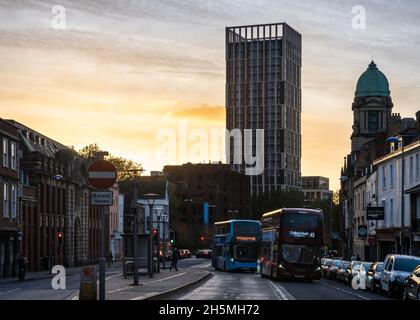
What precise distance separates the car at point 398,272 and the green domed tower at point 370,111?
317 feet

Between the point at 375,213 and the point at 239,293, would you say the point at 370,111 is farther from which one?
the point at 239,293

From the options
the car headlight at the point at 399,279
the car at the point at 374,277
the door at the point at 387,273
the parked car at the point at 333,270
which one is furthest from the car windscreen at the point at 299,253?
the car headlight at the point at 399,279

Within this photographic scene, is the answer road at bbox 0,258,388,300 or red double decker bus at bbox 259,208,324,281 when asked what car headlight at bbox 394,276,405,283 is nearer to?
road at bbox 0,258,388,300

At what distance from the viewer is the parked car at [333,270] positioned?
63.9 meters

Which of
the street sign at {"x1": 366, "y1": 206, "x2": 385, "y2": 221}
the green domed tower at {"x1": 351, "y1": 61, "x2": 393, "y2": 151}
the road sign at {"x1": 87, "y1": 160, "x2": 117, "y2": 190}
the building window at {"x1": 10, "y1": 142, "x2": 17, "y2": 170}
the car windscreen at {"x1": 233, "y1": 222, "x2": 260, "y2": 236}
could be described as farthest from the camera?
the green domed tower at {"x1": 351, "y1": 61, "x2": 393, "y2": 151}

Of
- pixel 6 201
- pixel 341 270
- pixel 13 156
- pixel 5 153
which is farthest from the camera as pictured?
pixel 13 156

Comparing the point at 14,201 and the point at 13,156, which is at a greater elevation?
the point at 13,156

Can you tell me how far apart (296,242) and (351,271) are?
443 centimetres

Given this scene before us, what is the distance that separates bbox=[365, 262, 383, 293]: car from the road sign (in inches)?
983

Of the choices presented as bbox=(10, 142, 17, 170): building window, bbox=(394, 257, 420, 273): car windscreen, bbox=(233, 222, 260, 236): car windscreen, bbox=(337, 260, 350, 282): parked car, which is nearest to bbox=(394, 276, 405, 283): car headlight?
bbox=(394, 257, 420, 273): car windscreen

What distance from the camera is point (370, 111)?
139125mm

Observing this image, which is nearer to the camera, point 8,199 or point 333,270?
point 333,270

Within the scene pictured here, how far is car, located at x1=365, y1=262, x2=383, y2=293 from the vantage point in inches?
1751

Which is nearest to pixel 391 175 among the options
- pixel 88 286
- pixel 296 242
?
pixel 296 242
